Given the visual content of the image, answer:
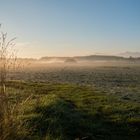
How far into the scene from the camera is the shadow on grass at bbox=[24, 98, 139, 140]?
13.4 m

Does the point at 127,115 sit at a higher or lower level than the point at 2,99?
lower

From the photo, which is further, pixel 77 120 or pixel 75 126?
pixel 77 120

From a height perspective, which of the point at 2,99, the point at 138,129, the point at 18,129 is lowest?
the point at 138,129

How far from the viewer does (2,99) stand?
955cm

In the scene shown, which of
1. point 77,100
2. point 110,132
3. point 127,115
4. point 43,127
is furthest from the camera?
point 77,100

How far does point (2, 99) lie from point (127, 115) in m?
8.61

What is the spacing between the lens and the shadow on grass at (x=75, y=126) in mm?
13367

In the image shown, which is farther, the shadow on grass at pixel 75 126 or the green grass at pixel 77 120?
the shadow on grass at pixel 75 126

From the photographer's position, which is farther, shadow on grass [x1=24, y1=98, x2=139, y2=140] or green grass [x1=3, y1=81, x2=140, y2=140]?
shadow on grass [x1=24, y1=98, x2=139, y2=140]

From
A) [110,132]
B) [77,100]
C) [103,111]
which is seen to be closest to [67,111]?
[103,111]

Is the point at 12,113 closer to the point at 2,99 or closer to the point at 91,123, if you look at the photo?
the point at 2,99

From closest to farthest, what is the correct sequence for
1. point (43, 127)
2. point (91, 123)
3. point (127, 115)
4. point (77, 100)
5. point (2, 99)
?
point (2, 99)
point (43, 127)
point (91, 123)
point (127, 115)
point (77, 100)

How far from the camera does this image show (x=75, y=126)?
49.0 ft

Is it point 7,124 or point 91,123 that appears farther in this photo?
point 91,123
